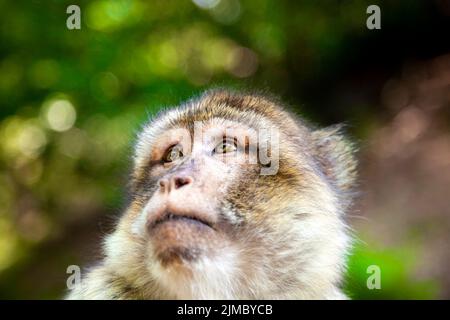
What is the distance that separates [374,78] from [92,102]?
12.3 ft

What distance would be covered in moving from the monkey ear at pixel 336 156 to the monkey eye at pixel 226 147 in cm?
79

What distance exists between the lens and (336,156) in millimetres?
4043

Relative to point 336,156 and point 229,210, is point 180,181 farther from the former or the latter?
point 336,156

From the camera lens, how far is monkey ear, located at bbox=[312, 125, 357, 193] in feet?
12.4

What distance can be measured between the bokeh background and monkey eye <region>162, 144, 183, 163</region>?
2.07 m

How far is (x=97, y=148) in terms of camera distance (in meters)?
6.64

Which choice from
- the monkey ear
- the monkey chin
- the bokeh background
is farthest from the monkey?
the bokeh background

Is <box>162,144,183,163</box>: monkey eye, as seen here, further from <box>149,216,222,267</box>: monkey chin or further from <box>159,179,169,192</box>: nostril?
<box>149,216,222,267</box>: monkey chin

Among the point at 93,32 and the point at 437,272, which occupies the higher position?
the point at 93,32

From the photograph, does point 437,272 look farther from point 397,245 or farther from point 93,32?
point 93,32

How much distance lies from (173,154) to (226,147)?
334 mm

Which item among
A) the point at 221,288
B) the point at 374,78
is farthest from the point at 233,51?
the point at 221,288

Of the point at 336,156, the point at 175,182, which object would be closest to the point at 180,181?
the point at 175,182

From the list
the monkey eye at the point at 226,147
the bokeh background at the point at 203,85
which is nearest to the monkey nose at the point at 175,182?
the monkey eye at the point at 226,147
